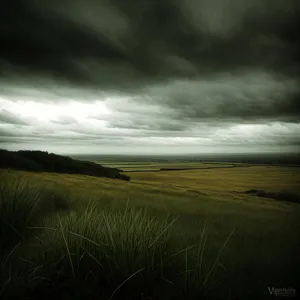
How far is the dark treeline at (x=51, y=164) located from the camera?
11.1m

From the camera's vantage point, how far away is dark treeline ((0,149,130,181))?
36.6 feet

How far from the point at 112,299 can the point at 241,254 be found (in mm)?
1461

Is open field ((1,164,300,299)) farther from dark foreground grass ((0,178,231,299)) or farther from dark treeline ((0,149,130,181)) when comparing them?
dark treeline ((0,149,130,181))

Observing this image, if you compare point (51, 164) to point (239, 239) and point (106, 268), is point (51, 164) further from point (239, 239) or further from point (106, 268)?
point (106, 268)

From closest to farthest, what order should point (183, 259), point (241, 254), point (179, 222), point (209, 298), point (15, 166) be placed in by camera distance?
point (209, 298), point (183, 259), point (241, 254), point (179, 222), point (15, 166)

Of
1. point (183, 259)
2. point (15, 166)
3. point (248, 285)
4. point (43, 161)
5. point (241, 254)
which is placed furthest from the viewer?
point (43, 161)

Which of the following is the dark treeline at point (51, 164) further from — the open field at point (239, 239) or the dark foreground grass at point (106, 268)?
the dark foreground grass at point (106, 268)

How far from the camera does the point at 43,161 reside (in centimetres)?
1236

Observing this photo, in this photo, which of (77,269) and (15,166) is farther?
(15,166)

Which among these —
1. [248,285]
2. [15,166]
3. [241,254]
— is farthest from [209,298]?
[15,166]

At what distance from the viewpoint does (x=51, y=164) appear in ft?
40.2

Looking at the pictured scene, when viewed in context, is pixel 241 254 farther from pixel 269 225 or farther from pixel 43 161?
pixel 43 161

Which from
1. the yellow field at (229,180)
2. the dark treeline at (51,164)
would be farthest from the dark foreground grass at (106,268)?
the dark treeline at (51,164)

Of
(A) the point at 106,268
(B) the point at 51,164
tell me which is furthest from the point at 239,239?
(B) the point at 51,164
